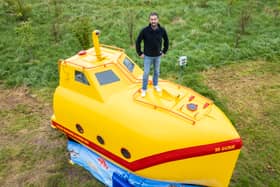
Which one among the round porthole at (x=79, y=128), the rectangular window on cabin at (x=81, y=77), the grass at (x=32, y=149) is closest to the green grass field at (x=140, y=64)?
the grass at (x=32, y=149)

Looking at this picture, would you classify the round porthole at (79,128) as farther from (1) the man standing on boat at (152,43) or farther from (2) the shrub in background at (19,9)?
(2) the shrub in background at (19,9)

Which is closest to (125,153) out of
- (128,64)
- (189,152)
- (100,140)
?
(100,140)

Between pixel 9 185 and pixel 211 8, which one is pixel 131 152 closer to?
pixel 9 185

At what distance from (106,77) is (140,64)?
5.24 meters

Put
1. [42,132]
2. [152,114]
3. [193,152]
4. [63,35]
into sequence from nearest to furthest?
[193,152], [152,114], [42,132], [63,35]

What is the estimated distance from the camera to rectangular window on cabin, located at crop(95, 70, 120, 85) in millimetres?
6824

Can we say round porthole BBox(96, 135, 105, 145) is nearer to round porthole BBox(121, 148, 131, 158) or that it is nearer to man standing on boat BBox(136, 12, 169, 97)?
round porthole BBox(121, 148, 131, 158)

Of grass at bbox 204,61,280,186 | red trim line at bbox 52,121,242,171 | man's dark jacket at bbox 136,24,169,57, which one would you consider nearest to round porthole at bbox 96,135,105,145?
red trim line at bbox 52,121,242,171

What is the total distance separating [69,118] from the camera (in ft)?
23.6

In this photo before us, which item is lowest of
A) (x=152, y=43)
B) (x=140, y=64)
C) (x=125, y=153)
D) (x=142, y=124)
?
(x=125, y=153)

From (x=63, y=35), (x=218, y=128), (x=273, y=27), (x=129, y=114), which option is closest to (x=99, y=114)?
(x=129, y=114)

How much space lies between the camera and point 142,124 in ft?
19.7

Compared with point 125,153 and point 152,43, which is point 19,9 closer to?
point 152,43

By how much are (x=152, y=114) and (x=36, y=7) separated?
536 inches
